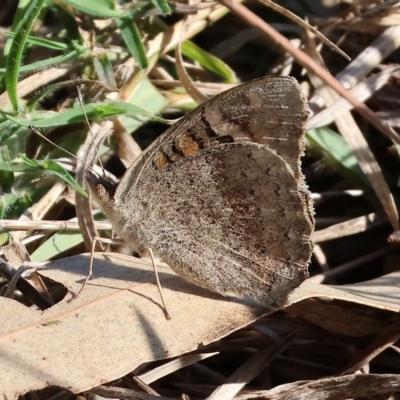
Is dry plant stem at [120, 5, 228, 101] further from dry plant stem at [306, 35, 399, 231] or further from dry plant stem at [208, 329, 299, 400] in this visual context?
dry plant stem at [208, 329, 299, 400]

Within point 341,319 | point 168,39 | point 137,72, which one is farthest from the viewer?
point 168,39

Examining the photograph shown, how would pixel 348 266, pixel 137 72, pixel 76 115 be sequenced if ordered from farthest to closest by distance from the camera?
pixel 137 72 < pixel 348 266 < pixel 76 115

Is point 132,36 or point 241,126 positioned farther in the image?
point 132,36

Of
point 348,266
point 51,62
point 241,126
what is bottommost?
point 348,266

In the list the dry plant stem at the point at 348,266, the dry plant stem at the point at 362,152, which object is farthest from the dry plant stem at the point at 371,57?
the dry plant stem at the point at 348,266

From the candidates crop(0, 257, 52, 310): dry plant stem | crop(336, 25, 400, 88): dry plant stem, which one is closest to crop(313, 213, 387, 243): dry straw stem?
crop(336, 25, 400, 88): dry plant stem

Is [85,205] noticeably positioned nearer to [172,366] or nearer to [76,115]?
[76,115]

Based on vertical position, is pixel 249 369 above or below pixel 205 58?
below

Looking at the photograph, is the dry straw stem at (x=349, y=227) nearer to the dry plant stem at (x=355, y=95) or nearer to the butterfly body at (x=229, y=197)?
the dry plant stem at (x=355, y=95)

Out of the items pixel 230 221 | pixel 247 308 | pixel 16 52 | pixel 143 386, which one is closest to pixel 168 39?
pixel 16 52
